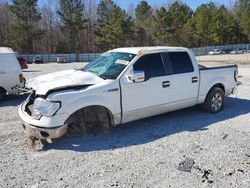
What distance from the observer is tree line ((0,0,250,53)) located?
5406 centimetres

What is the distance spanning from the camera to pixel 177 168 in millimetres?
4363

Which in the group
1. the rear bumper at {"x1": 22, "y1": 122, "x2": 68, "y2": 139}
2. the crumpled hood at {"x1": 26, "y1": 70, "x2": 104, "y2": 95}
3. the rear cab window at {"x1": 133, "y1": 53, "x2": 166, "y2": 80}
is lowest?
the rear bumper at {"x1": 22, "y1": 122, "x2": 68, "y2": 139}

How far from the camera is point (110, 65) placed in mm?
6051

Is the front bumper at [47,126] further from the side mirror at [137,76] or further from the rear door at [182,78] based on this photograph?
the rear door at [182,78]

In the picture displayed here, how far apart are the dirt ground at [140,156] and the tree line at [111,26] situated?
51.4 m

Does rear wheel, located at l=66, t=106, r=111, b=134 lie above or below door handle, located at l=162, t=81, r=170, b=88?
below

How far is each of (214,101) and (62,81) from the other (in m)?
4.02

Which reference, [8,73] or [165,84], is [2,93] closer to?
[8,73]

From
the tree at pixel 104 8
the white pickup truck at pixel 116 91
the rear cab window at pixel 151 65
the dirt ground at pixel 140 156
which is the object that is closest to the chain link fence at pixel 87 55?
the tree at pixel 104 8

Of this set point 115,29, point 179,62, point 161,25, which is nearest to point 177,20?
point 161,25

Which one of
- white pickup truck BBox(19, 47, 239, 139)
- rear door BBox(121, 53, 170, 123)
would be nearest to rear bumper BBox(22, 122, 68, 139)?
white pickup truck BBox(19, 47, 239, 139)

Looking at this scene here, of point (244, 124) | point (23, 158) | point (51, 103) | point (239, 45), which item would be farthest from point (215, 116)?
point (239, 45)

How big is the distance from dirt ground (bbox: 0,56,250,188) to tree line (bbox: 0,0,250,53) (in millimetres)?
51350

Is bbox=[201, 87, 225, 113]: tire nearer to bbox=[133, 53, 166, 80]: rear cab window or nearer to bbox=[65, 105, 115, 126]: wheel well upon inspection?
bbox=[133, 53, 166, 80]: rear cab window
